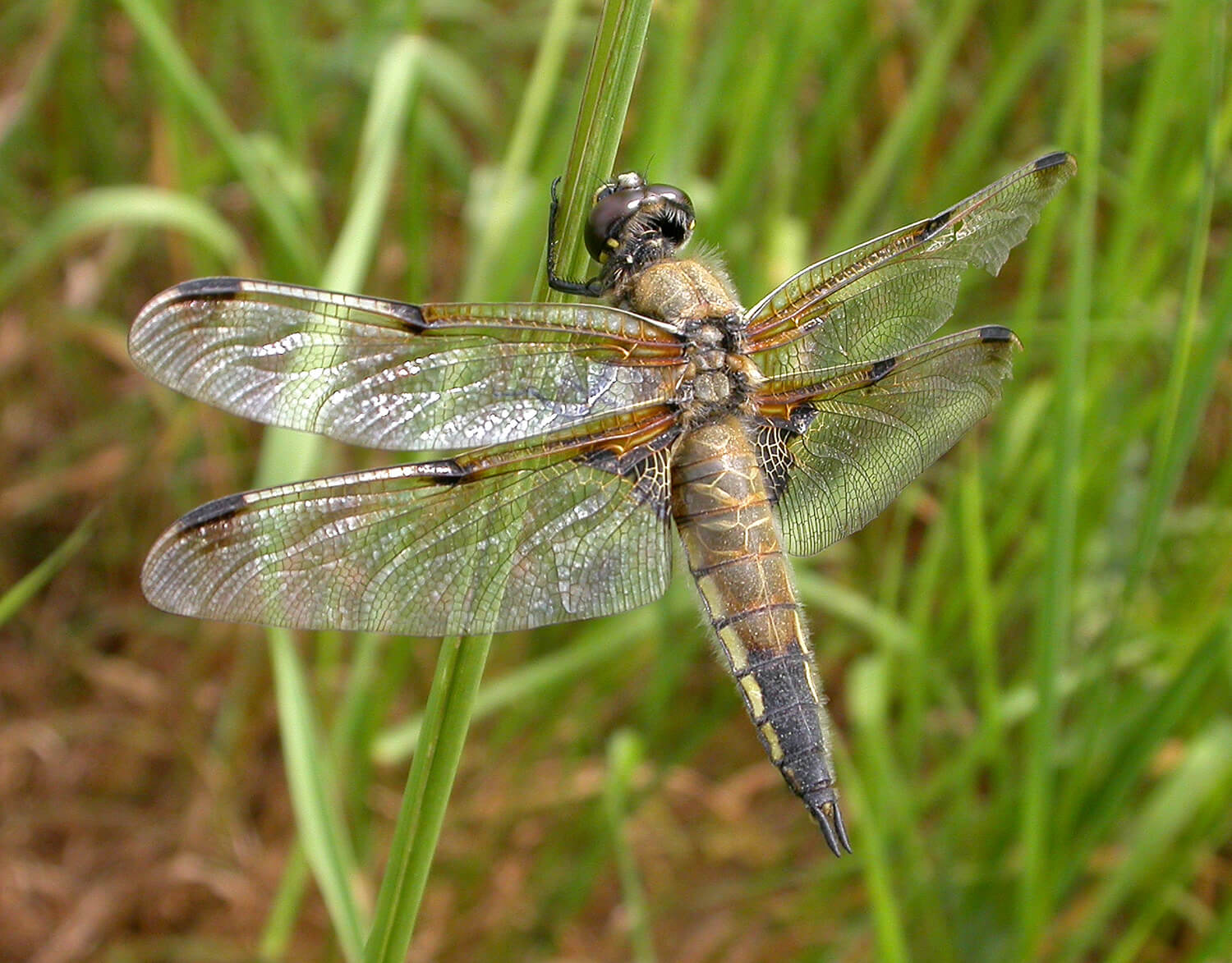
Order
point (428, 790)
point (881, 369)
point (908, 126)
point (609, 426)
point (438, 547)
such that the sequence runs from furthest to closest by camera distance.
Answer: point (908, 126), point (881, 369), point (609, 426), point (438, 547), point (428, 790)

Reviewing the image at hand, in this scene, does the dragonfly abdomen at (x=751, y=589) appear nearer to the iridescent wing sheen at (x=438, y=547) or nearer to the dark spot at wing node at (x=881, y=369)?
the iridescent wing sheen at (x=438, y=547)

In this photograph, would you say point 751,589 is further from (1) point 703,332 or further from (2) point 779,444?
(1) point 703,332

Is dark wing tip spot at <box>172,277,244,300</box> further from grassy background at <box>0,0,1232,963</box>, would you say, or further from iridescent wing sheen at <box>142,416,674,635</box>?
grassy background at <box>0,0,1232,963</box>

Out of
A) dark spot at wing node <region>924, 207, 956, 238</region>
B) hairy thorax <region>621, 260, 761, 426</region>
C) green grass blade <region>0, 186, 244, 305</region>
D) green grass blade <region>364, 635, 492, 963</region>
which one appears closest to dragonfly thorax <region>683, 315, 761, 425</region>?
hairy thorax <region>621, 260, 761, 426</region>

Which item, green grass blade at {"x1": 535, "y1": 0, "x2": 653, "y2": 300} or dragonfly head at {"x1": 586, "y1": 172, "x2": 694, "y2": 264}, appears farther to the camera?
dragonfly head at {"x1": 586, "y1": 172, "x2": 694, "y2": 264}

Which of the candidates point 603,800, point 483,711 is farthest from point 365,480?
point 603,800

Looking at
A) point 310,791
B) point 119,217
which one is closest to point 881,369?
point 310,791
